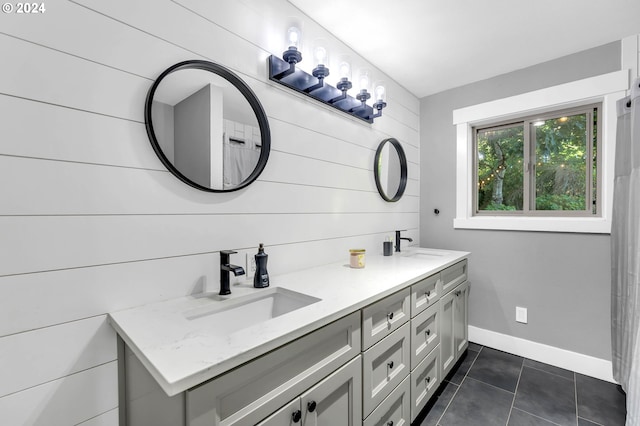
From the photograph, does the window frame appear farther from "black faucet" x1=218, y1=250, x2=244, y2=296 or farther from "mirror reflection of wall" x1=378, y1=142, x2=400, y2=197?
"black faucet" x1=218, y1=250, x2=244, y2=296

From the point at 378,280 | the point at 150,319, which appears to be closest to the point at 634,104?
the point at 378,280

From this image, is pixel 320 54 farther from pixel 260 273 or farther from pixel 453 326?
pixel 453 326

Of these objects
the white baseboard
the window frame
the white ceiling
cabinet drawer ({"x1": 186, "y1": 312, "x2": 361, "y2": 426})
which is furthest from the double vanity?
the white ceiling

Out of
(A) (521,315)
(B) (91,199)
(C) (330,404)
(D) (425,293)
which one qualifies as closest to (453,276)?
(D) (425,293)

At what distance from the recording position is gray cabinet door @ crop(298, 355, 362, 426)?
942mm

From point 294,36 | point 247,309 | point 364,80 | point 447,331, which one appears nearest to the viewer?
point 247,309

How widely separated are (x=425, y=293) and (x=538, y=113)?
1.96m

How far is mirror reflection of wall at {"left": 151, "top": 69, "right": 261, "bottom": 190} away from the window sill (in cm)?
216

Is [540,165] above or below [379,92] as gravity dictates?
below

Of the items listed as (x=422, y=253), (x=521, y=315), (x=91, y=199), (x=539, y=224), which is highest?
(x=91, y=199)

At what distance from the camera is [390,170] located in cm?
254

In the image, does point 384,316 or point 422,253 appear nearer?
point 384,316

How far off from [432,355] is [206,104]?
1924mm

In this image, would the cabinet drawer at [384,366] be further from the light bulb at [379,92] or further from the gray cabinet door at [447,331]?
the light bulb at [379,92]
